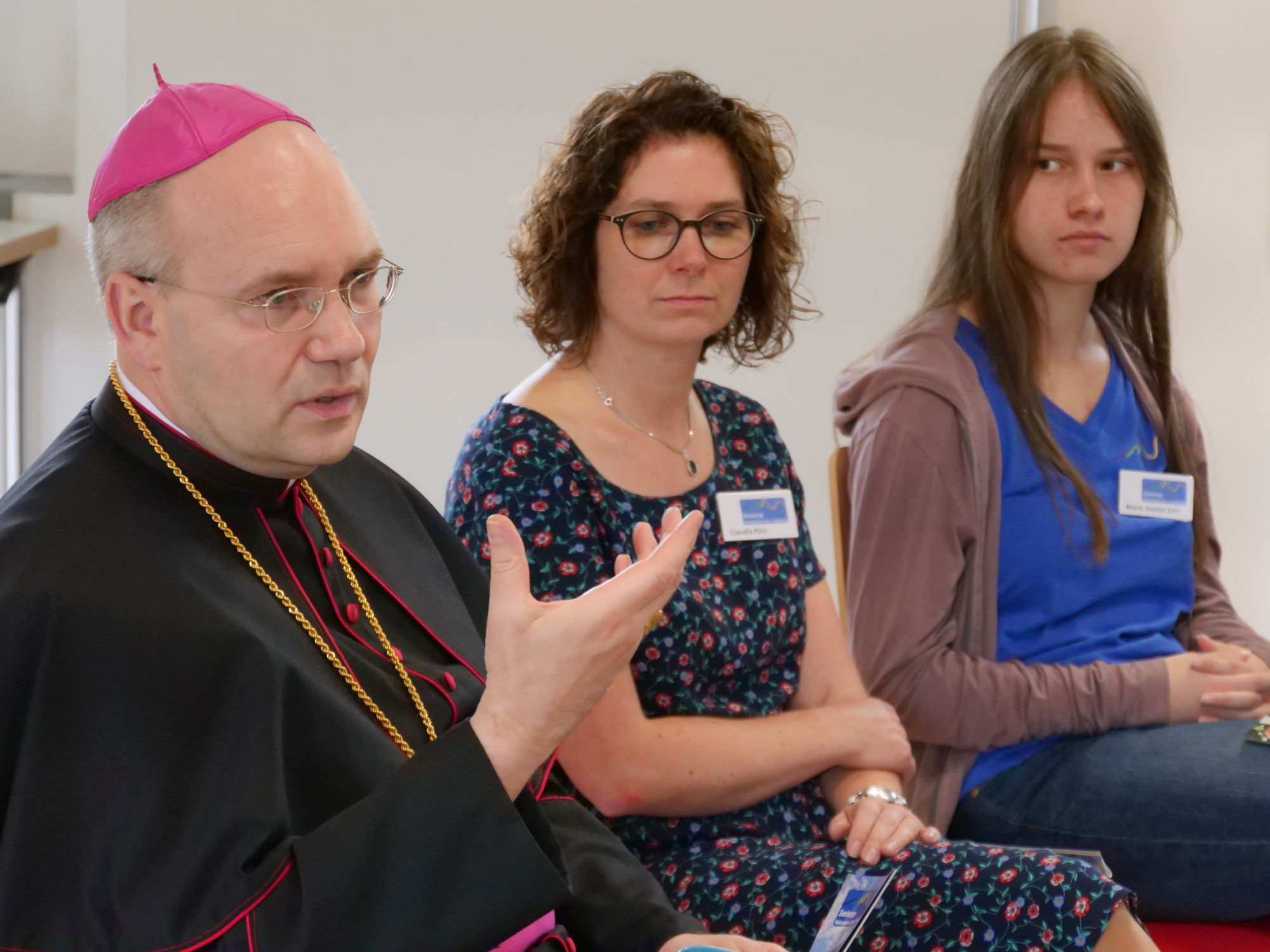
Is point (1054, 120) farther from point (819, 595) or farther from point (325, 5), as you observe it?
point (325, 5)

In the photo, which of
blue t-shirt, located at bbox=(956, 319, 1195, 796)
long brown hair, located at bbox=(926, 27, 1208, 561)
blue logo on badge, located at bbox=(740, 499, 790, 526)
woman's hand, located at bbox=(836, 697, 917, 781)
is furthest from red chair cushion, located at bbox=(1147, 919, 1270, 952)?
blue logo on badge, located at bbox=(740, 499, 790, 526)

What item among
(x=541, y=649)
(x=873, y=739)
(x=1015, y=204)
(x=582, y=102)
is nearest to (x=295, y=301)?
(x=541, y=649)

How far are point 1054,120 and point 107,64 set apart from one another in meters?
2.28

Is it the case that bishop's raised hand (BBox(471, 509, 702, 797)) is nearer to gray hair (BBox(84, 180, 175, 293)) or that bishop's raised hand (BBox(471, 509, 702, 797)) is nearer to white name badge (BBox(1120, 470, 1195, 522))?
gray hair (BBox(84, 180, 175, 293))

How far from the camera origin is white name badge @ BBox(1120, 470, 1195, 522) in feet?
8.39

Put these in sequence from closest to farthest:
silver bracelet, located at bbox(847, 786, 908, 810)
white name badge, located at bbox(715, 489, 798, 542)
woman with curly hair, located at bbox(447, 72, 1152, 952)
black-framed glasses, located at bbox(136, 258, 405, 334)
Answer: black-framed glasses, located at bbox(136, 258, 405, 334) < woman with curly hair, located at bbox(447, 72, 1152, 952) < silver bracelet, located at bbox(847, 786, 908, 810) < white name badge, located at bbox(715, 489, 798, 542)

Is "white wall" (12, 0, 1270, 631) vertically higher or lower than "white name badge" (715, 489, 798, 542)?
higher

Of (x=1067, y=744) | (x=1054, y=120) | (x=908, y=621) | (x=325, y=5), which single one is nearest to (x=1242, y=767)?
(x=1067, y=744)

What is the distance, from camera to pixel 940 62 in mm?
3850

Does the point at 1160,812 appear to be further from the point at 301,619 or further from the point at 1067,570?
the point at 301,619

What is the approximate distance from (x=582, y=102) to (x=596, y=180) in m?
1.22

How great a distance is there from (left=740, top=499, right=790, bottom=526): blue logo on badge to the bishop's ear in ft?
3.27

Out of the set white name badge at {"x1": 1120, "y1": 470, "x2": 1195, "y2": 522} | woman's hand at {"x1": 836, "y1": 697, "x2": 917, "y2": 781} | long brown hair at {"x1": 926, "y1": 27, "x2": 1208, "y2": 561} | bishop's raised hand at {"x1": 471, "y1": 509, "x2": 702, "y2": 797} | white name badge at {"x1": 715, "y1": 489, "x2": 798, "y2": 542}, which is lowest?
woman's hand at {"x1": 836, "y1": 697, "x2": 917, "y2": 781}

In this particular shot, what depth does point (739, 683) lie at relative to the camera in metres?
2.05
